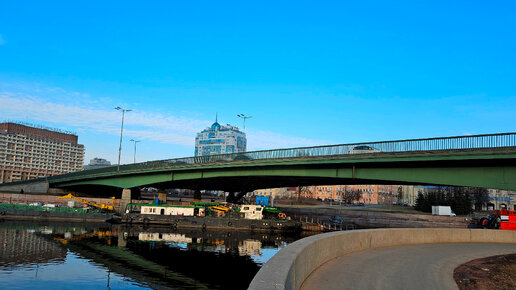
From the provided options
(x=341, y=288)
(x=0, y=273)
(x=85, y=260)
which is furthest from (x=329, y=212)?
(x=341, y=288)

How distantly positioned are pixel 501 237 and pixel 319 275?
23673 mm

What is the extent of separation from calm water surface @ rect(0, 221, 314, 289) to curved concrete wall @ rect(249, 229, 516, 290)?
777cm

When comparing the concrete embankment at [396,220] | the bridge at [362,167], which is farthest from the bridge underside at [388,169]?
the concrete embankment at [396,220]

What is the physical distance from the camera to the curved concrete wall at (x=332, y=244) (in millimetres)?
8559

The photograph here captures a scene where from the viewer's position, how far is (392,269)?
53.7 feet

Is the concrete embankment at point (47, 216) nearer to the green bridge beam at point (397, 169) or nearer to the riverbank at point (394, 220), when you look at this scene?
the green bridge beam at point (397, 169)

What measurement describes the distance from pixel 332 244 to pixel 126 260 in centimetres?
2021

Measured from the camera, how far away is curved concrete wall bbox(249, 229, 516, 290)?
28.1 feet

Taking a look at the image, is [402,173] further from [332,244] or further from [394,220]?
[394,220]

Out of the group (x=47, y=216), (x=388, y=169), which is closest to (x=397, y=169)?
(x=388, y=169)

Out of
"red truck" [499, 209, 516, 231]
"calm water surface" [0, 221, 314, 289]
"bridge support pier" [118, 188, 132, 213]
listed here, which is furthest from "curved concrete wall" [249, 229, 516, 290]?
"bridge support pier" [118, 188, 132, 213]

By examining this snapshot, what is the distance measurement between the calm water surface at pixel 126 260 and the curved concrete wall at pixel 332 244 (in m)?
7.77

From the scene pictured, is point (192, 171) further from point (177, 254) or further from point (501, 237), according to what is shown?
point (501, 237)

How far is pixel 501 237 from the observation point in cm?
3094
